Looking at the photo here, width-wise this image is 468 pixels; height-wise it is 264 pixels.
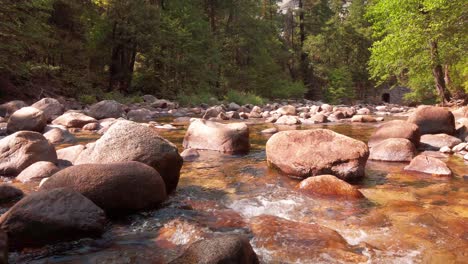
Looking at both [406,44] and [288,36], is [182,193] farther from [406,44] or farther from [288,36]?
[288,36]

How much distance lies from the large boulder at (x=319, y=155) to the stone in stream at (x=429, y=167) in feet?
3.59

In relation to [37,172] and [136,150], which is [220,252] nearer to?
[136,150]

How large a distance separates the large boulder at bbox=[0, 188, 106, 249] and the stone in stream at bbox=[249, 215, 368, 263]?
1.66m

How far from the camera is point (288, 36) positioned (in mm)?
46125

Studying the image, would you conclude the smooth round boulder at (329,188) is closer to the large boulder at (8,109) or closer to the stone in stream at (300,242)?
the stone in stream at (300,242)

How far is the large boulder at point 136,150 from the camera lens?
5.22 m

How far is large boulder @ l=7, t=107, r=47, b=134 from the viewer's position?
9.66 m

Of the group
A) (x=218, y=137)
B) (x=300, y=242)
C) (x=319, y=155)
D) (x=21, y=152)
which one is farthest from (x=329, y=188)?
(x=21, y=152)

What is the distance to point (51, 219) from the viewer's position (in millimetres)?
3568

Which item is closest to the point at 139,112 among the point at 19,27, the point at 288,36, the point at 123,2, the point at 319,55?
the point at 19,27

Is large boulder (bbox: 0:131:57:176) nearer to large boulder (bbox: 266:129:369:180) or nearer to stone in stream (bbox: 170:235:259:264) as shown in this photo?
large boulder (bbox: 266:129:369:180)

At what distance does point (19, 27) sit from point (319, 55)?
102ft

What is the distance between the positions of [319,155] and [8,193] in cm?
445

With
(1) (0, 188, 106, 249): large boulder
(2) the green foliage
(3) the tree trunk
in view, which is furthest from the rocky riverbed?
(2) the green foliage
